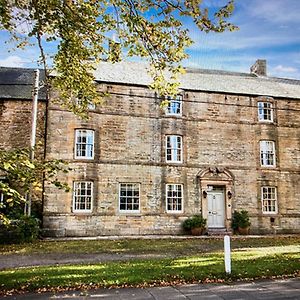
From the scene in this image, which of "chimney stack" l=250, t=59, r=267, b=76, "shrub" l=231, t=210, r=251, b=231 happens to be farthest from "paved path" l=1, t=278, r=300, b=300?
"chimney stack" l=250, t=59, r=267, b=76

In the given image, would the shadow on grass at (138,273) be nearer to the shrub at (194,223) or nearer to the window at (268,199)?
the shrub at (194,223)

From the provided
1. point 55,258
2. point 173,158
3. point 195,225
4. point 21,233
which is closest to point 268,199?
point 195,225

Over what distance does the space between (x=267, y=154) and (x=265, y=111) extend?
9.74 feet

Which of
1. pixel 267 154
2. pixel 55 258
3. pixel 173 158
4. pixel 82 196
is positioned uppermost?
pixel 267 154

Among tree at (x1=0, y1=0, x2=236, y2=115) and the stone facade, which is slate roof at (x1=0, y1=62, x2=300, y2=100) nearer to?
the stone facade

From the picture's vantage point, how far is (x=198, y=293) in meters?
6.94

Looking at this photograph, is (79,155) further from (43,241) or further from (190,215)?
(190,215)

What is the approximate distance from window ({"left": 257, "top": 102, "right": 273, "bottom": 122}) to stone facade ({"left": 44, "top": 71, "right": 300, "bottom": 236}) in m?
0.25

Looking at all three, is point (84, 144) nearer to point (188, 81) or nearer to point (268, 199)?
Answer: point (188, 81)

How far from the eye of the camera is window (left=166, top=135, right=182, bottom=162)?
2198 cm

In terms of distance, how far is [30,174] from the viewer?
21.6 ft

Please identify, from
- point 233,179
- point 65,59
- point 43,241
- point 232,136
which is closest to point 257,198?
point 233,179

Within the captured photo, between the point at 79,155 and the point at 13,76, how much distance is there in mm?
7477

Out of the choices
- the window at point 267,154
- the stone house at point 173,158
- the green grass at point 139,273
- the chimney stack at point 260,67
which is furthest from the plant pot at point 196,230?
the chimney stack at point 260,67
